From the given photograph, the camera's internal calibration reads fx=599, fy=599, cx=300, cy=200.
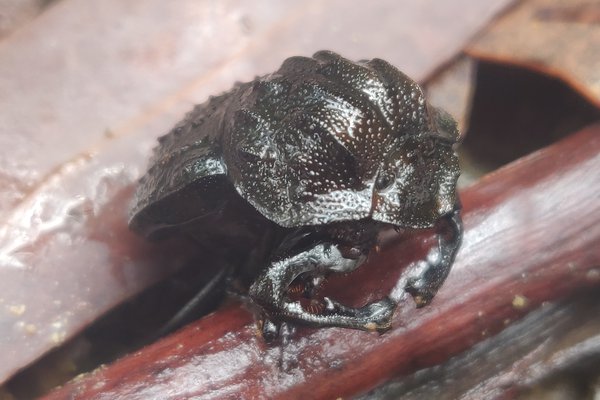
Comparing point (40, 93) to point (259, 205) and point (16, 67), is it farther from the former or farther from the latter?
point (259, 205)

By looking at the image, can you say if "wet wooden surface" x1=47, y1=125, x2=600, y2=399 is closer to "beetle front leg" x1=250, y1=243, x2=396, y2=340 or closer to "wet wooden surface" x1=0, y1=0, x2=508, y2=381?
"beetle front leg" x1=250, y1=243, x2=396, y2=340

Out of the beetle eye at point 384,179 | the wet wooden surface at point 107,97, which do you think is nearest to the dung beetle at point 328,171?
the beetle eye at point 384,179

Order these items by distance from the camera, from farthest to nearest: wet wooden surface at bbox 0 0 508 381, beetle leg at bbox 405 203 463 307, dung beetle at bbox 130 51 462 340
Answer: wet wooden surface at bbox 0 0 508 381 < beetle leg at bbox 405 203 463 307 < dung beetle at bbox 130 51 462 340

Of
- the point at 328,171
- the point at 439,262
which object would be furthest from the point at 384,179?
the point at 439,262

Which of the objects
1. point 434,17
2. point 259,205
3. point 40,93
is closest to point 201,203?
point 259,205

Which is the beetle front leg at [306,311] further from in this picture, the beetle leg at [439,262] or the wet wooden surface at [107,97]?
the wet wooden surface at [107,97]

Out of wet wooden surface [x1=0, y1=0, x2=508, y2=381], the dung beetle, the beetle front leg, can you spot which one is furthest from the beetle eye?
wet wooden surface [x1=0, y1=0, x2=508, y2=381]

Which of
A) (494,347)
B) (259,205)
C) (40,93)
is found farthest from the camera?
(40,93)
